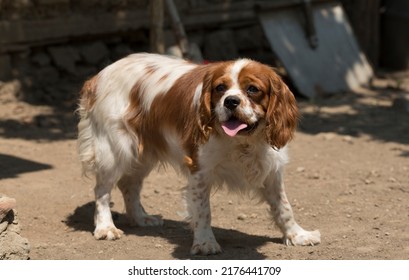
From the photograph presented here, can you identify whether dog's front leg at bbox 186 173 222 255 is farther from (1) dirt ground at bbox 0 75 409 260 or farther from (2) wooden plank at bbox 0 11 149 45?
(2) wooden plank at bbox 0 11 149 45

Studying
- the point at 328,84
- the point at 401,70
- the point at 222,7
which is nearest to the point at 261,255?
the point at 328,84

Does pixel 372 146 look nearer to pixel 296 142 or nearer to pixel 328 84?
pixel 296 142

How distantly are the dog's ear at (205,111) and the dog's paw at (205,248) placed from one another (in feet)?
2.44

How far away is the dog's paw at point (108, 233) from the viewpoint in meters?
6.50

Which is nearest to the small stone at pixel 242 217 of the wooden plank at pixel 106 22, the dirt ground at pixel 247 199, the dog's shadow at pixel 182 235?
the dirt ground at pixel 247 199

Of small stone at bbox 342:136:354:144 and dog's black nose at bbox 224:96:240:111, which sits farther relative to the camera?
small stone at bbox 342:136:354:144

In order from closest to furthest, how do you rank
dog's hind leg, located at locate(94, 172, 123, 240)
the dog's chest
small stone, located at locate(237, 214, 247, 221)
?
the dog's chest
dog's hind leg, located at locate(94, 172, 123, 240)
small stone, located at locate(237, 214, 247, 221)

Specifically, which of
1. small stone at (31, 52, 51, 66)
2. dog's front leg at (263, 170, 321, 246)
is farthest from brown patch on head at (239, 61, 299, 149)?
small stone at (31, 52, 51, 66)

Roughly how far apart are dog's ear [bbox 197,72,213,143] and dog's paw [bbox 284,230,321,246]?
1059 millimetres

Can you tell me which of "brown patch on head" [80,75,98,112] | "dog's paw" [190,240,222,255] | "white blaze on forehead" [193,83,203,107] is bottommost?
"dog's paw" [190,240,222,255]

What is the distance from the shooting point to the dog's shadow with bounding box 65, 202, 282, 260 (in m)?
6.04

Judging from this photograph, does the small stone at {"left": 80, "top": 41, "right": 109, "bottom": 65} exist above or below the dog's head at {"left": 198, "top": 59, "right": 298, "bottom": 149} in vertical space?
below

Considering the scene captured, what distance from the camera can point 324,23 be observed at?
12.8m

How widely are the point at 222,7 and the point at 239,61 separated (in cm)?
718
